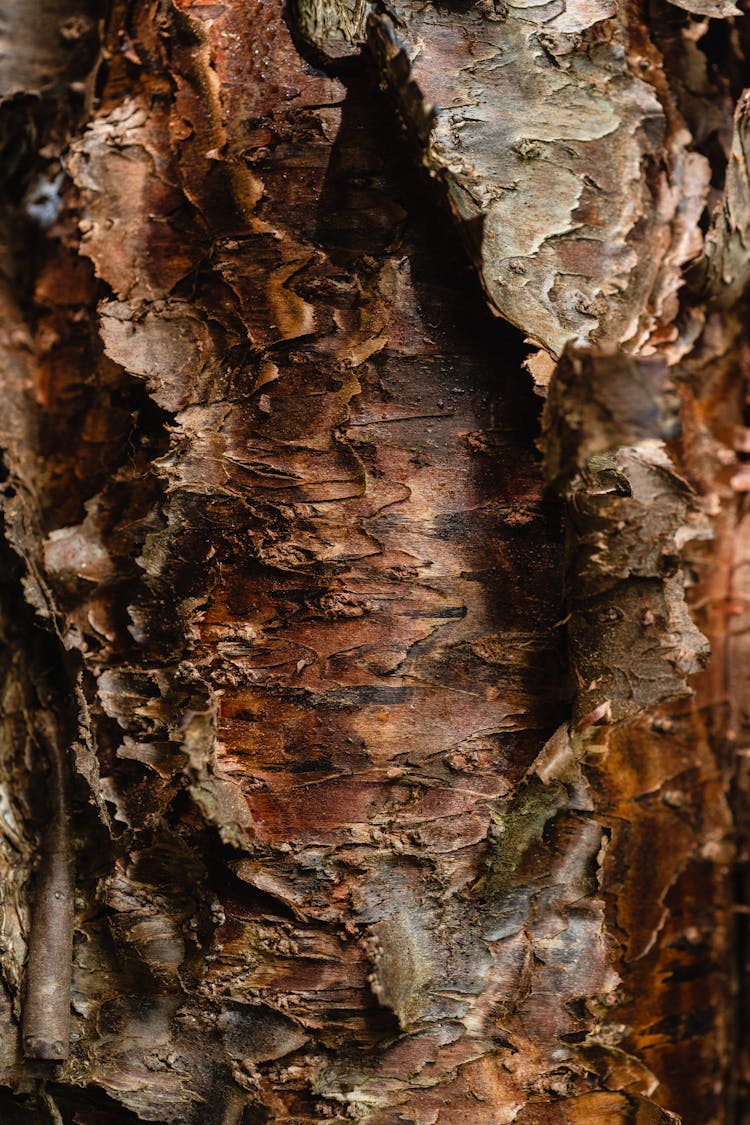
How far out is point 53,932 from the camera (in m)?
1.01

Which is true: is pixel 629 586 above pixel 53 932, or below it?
above

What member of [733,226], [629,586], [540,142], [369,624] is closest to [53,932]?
[369,624]

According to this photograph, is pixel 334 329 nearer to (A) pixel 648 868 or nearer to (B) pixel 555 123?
(B) pixel 555 123

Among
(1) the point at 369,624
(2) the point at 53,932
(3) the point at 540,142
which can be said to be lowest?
(2) the point at 53,932

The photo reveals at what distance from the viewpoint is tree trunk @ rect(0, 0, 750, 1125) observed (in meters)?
0.93

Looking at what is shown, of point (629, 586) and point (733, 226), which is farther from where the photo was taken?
point (733, 226)

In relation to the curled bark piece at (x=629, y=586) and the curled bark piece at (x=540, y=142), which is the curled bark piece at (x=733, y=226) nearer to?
the curled bark piece at (x=540, y=142)

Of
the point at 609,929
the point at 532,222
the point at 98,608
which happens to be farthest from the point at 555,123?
the point at 609,929

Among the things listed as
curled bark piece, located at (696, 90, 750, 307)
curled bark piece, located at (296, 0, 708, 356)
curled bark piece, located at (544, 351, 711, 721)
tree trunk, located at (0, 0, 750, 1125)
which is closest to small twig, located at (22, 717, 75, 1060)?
tree trunk, located at (0, 0, 750, 1125)

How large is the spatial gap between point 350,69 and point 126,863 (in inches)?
33.6

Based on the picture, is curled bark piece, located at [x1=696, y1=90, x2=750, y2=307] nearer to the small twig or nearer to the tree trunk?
the tree trunk

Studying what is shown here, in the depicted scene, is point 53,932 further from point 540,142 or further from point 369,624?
point 540,142

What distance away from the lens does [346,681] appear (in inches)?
37.3

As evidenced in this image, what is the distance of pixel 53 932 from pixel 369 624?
48 cm
